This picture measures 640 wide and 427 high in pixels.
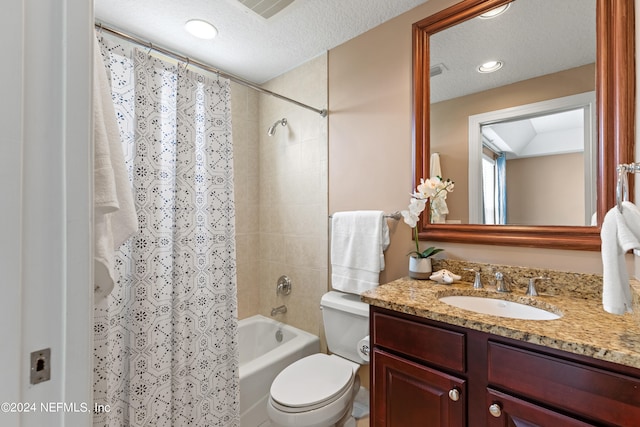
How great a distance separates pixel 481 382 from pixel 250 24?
2.04m

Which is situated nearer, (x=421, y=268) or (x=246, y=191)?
(x=421, y=268)

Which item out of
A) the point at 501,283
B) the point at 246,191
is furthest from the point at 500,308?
the point at 246,191

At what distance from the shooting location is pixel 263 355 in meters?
1.84

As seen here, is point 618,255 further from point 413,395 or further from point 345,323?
point 345,323

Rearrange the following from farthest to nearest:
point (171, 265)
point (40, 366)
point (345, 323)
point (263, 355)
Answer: point (263, 355) → point (345, 323) → point (171, 265) → point (40, 366)

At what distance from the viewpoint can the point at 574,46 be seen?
110cm

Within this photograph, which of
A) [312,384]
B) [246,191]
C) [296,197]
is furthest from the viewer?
[246,191]

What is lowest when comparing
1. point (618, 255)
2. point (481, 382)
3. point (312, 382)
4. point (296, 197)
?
point (312, 382)

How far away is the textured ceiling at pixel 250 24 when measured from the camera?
4.82 feet

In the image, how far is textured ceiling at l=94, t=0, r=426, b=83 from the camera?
147 cm

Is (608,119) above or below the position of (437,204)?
above

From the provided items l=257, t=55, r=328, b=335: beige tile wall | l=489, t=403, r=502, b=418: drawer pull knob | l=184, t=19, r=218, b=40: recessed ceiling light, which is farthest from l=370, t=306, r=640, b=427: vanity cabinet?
l=184, t=19, r=218, b=40: recessed ceiling light

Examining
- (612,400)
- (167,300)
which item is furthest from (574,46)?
(167,300)

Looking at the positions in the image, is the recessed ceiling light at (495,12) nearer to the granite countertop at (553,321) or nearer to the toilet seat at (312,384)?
the granite countertop at (553,321)
